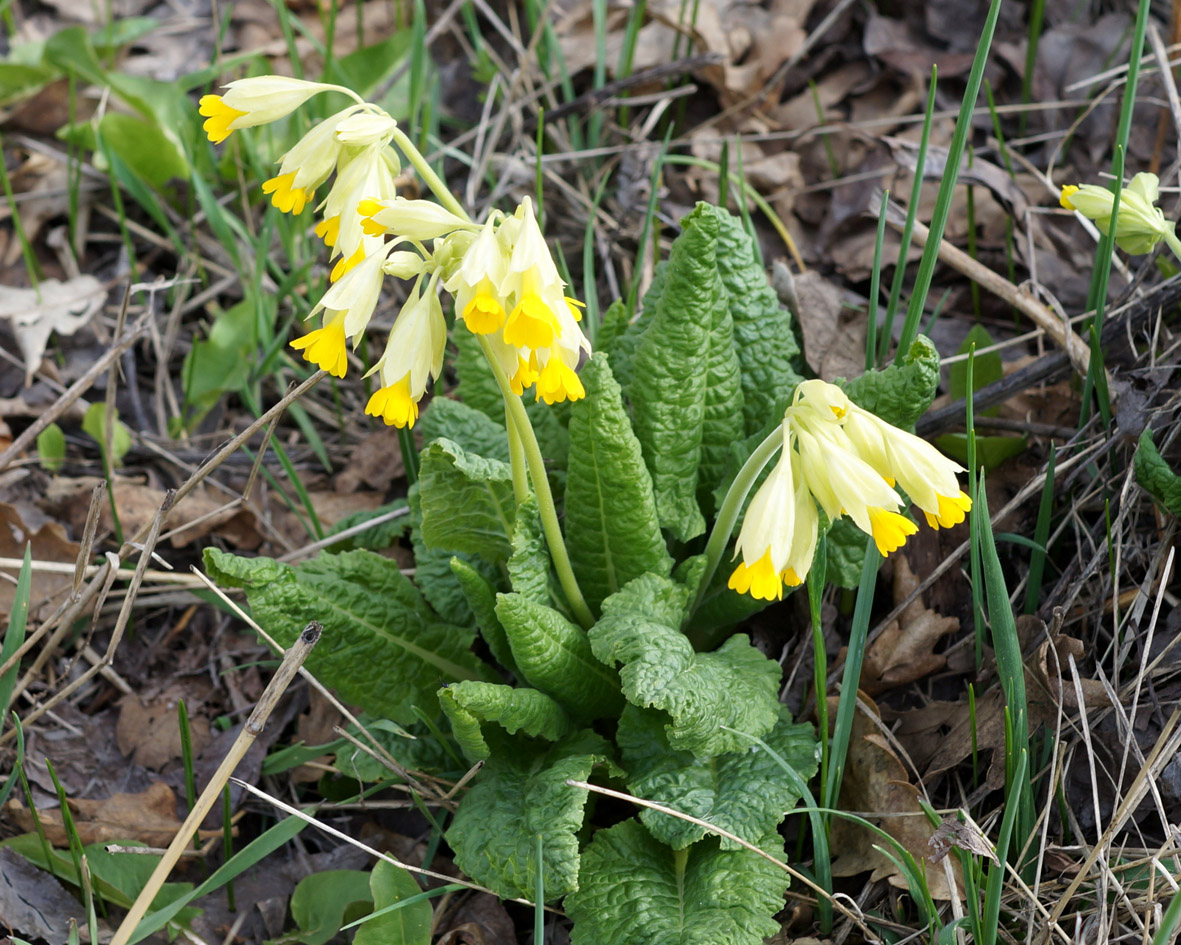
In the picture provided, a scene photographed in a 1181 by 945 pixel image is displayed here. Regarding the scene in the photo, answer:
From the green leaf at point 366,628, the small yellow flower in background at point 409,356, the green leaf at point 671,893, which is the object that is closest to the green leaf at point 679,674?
the green leaf at point 671,893

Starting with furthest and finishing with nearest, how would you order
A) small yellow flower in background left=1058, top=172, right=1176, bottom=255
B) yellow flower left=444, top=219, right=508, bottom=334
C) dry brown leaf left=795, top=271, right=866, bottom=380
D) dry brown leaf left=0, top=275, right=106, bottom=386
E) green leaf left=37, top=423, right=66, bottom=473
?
dry brown leaf left=0, top=275, right=106, bottom=386
green leaf left=37, top=423, right=66, bottom=473
dry brown leaf left=795, top=271, right=866, bottom=380
small yellow flower in background left=1058, top=172, right=1176, bottom=255
yellow flower left=444, top=219, right=508, bottom=334

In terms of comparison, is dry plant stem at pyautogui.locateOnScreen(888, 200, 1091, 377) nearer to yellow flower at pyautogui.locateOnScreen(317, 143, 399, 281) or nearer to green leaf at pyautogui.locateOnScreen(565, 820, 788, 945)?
yellow flower at pyautogui.locateOnScreen(317, 143, 399, 281)

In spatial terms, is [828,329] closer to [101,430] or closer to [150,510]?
[150,510]

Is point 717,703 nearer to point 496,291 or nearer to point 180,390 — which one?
point 496,291

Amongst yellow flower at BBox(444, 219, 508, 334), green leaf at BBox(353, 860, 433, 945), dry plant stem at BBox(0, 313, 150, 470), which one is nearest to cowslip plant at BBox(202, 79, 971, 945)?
yellow flower at BBox(444, 219, 508, 334)

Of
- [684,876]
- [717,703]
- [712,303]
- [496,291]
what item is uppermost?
[496,291]

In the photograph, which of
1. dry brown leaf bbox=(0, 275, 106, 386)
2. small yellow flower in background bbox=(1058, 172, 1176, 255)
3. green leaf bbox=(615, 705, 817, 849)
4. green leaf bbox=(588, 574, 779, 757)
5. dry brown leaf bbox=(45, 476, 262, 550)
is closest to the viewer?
green leaf bbox=(588, 574, 779, 757)

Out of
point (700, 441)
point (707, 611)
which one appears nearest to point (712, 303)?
point (700, 441)
